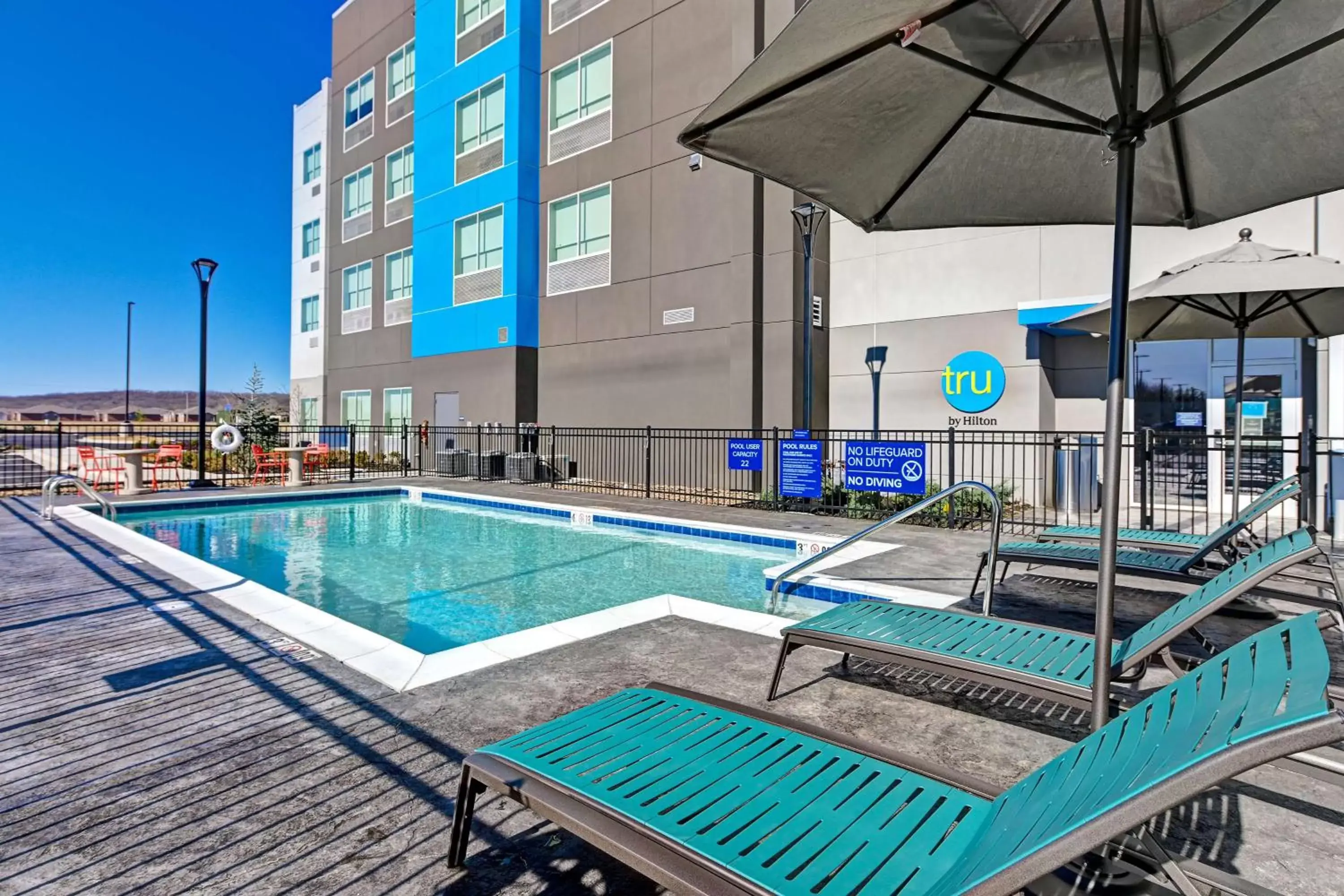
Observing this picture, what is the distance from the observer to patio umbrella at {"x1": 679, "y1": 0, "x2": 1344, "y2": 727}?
2113 mm

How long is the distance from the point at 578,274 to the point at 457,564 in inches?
466

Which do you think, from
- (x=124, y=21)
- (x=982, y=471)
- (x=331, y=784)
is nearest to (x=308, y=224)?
(x=124, y=21)

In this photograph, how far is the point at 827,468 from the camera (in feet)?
39.6

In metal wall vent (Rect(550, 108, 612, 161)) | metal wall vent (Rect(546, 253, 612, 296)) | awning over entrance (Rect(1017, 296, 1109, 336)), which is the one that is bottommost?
awning over entrance (Rect(1017, 296, 1109, 336))

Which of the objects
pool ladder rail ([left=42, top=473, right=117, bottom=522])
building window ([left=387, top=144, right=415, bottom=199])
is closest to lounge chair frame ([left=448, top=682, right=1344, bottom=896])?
pool ladder rail ([left=42, top=473, right=117, bottom=522])

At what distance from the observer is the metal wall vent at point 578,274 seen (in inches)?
696

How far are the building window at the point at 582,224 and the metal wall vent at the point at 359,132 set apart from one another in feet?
39.8

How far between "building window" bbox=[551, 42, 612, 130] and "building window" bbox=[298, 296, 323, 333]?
15784 millimetres

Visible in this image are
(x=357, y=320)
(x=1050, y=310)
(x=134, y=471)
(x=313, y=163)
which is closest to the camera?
(x=1050, y=310)

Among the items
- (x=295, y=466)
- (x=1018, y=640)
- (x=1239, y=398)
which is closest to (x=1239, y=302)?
(x=1239, y=398)

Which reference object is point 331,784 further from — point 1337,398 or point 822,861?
point 1337,398

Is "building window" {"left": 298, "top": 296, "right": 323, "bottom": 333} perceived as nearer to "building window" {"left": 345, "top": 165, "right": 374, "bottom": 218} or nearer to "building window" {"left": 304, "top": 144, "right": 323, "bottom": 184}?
"building window" {"left": 345, "top": 165, "right": 374, "bottom": 218}

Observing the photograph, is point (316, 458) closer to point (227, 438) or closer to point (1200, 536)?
point (227, 438)

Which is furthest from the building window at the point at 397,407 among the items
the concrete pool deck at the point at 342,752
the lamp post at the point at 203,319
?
the concrete pool deck at the point at 342,752
